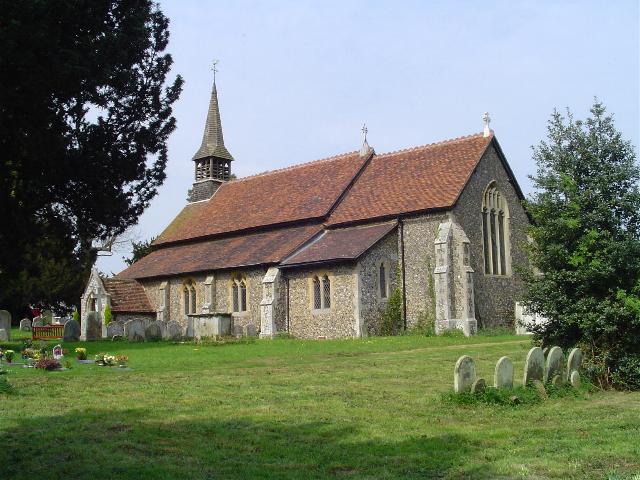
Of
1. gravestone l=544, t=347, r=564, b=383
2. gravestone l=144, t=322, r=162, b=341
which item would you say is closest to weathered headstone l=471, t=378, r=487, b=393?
gravestone l=544, t=347, r=564, b=383

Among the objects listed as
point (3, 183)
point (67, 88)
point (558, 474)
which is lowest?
point (558, 474)

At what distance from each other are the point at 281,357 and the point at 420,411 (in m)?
10.0

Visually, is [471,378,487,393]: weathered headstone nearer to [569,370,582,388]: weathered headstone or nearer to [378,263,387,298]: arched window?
[569,370,582,388]: weathered headstone

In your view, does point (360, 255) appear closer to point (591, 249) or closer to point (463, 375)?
point (591, 249)

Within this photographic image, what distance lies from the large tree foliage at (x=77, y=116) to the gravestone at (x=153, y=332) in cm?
1274

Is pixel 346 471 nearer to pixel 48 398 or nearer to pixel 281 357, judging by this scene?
pixel 48 398

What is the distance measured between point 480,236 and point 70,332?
59.8 feet

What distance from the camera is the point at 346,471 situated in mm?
8531

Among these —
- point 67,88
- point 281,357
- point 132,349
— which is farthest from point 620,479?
point 132,349

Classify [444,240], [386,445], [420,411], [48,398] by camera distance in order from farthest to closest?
1. [444,240]
2. [48,398]
3. [420,411]
4. [386,445]

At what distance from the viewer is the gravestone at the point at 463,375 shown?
508 inches

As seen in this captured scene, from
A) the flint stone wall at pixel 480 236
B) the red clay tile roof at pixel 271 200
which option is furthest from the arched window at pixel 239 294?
the flint stone wall at pixel 480 236

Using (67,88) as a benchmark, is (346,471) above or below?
below

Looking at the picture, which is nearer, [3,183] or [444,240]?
[3,183]
